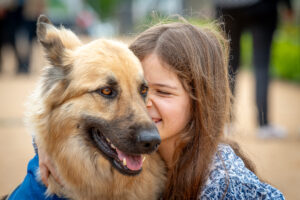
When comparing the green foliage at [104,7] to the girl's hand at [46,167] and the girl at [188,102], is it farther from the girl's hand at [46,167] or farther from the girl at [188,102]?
the girl's hand at [46,167]

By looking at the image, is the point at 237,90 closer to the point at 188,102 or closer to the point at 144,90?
the point at 188,102

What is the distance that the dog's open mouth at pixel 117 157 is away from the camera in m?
2.58

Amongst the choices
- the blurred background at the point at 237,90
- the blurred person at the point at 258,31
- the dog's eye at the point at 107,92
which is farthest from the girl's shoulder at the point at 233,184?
the blurred person at the point at 258,31

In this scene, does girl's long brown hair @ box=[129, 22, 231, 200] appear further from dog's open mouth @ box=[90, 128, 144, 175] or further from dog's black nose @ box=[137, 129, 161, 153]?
dog's black nose @ box=[137, 129, 161, 153]

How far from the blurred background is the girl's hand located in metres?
1.09

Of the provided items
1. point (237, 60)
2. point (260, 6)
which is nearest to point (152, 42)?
point (237, 60)

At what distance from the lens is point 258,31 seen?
607 centimetres

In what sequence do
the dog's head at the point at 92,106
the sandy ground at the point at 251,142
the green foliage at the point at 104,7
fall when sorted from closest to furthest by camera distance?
the dog's head at the point at 92,106
the sandy ground at the point at 251,142
the green foliage at the point at 104,7

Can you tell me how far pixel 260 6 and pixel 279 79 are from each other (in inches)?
287

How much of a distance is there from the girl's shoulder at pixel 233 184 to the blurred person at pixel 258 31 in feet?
10.6

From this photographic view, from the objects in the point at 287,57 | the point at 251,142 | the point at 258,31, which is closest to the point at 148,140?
→ the point at 251,142


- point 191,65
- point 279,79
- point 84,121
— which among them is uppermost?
point 191,65

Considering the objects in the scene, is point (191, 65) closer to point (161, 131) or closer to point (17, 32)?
point (161, 131)

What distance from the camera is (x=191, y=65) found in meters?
2.87
